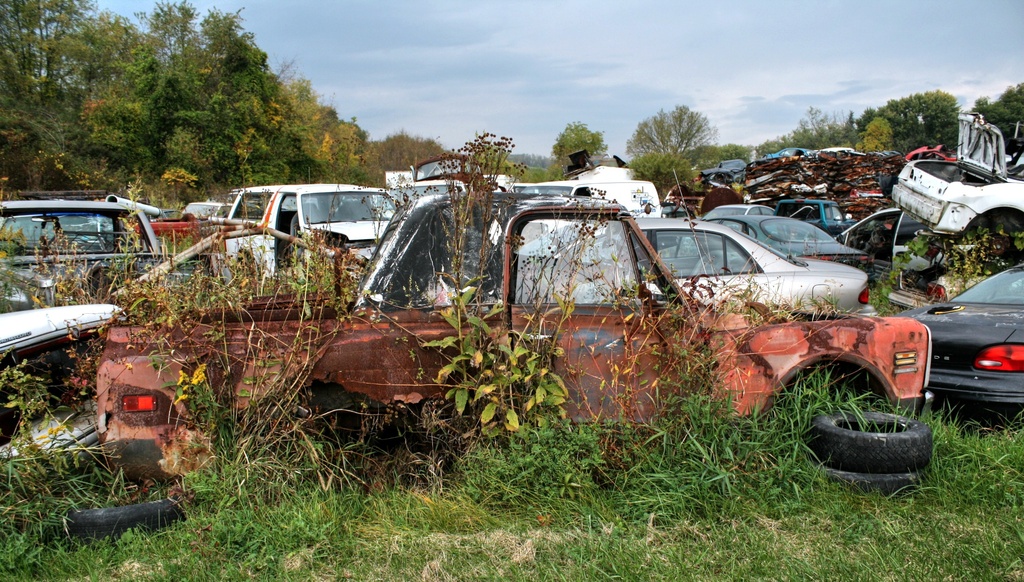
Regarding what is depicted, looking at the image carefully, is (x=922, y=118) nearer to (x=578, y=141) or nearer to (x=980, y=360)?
(x=578, y=141)

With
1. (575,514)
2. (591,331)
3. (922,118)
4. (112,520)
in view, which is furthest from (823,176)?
(922,118)

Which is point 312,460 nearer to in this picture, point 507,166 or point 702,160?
point 507,166

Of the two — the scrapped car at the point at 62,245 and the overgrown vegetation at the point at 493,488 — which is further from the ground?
the scrapped car at the point at 62,245

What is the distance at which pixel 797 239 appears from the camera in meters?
11.2

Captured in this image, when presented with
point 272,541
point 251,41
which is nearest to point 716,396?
point 272,541

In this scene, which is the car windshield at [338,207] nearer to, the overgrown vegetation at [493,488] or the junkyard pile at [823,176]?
the overgrown vegetation at [493,488]

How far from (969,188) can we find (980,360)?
5.69 m

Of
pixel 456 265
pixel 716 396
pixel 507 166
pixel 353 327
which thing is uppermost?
pixel 507 166

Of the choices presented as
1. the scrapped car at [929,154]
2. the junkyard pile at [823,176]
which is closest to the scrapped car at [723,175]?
the junkyard pile at [823,176]

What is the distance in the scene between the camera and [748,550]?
3020 mm

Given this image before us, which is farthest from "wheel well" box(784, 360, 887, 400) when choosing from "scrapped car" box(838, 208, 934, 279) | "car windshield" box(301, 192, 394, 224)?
"car windshield" box(301, 192, 394, 224)

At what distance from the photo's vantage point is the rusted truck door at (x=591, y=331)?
367 centimetres

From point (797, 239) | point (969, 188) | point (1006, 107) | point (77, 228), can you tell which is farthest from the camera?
point (1006, 107)

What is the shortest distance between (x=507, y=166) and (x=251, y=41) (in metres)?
22.6
